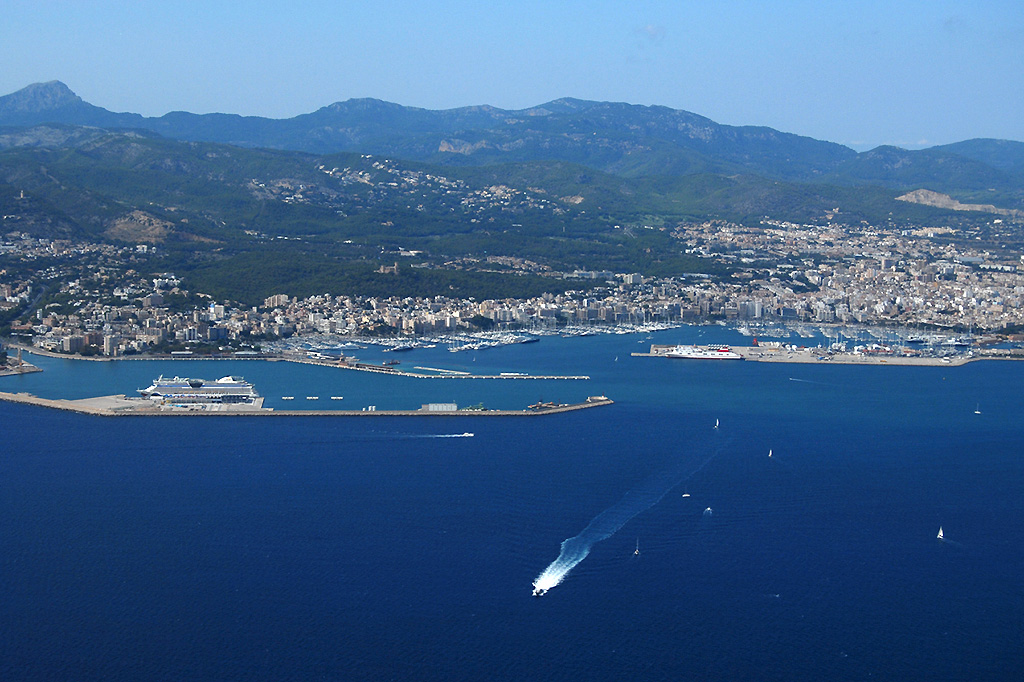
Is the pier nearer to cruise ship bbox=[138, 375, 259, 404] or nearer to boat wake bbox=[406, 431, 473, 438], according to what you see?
cruise ship bbox=[138, 375, 259, 404]

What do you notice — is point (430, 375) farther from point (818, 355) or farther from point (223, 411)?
point (818, 355)

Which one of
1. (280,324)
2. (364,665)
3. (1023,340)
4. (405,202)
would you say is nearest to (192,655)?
(364,665)

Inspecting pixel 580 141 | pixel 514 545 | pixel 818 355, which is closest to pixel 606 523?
pixel 514 545

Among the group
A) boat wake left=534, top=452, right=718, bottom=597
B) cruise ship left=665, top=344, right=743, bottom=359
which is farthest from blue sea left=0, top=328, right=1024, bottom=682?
cruise ship left=665, top=344, right=743, bottom=359

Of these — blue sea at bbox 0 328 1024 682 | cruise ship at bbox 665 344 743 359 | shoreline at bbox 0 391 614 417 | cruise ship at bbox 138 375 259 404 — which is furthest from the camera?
cruise ship at bbox 665 344 743 359

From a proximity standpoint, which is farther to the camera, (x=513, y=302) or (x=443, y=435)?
(x=513, y=302)

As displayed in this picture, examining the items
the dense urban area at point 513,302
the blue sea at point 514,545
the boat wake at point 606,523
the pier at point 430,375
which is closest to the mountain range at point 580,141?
the dense urban area at point 513,302
